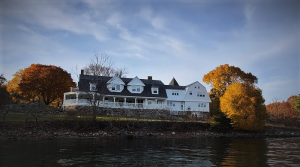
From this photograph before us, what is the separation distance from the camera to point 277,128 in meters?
42.9

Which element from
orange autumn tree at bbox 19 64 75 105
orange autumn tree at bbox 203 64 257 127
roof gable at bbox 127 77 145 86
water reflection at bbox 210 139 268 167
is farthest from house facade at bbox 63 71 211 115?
water reflection at bbox 210 139 268 167

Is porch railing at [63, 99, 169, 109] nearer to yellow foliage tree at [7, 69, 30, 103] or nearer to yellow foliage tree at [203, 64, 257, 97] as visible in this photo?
yellow foliage tree at [203, 64, 257, 97]

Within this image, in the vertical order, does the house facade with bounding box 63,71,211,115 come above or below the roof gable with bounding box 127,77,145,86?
below

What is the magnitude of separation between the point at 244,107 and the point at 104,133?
20701mm

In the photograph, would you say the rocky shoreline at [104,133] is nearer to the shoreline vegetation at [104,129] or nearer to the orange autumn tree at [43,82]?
the shoreline vegetation at [104,129]

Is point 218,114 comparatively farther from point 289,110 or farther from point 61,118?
point 289,110

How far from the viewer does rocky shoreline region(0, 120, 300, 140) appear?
26.4 metres

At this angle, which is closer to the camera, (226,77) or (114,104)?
(114,104)

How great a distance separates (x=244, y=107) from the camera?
3525 cm

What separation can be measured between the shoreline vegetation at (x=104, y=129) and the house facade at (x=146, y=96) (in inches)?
390

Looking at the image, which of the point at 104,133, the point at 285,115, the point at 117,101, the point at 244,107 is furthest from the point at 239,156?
the point at 285,115

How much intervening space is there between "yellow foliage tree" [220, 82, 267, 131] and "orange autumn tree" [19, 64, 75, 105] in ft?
118

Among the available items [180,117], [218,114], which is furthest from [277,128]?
[180,117]

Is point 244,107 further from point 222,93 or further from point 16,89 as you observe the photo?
point 16,89
